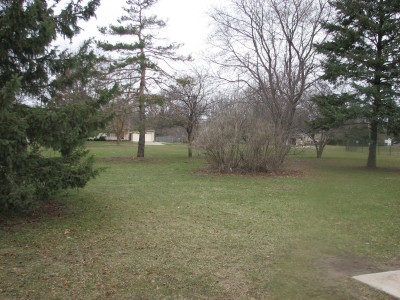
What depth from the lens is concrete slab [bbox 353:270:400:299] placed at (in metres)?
3.76

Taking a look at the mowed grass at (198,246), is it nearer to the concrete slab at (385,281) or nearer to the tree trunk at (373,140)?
the concrete slab at (385,281)

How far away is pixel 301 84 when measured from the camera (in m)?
24.3

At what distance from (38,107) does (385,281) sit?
19.0 feet

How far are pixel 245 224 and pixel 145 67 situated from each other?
53.3ft

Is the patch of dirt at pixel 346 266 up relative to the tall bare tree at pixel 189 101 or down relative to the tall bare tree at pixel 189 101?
down

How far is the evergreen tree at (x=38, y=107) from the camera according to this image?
5305 millimetres

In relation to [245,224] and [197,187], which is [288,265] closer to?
[245,224]

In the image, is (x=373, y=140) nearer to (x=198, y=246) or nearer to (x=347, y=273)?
(x=347, y=273)

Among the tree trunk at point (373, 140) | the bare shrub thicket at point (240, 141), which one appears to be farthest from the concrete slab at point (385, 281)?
the tree trunk at point (373, 140)

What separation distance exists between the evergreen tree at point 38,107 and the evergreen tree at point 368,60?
1368 centimetres

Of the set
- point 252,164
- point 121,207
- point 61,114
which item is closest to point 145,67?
point 252,164

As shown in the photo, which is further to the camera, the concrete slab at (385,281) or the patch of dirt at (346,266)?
the patch of dirt at (346,266)

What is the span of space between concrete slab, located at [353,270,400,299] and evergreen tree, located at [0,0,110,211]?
15.4 ft

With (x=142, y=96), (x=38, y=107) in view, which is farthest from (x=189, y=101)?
(x=38, y=107)
